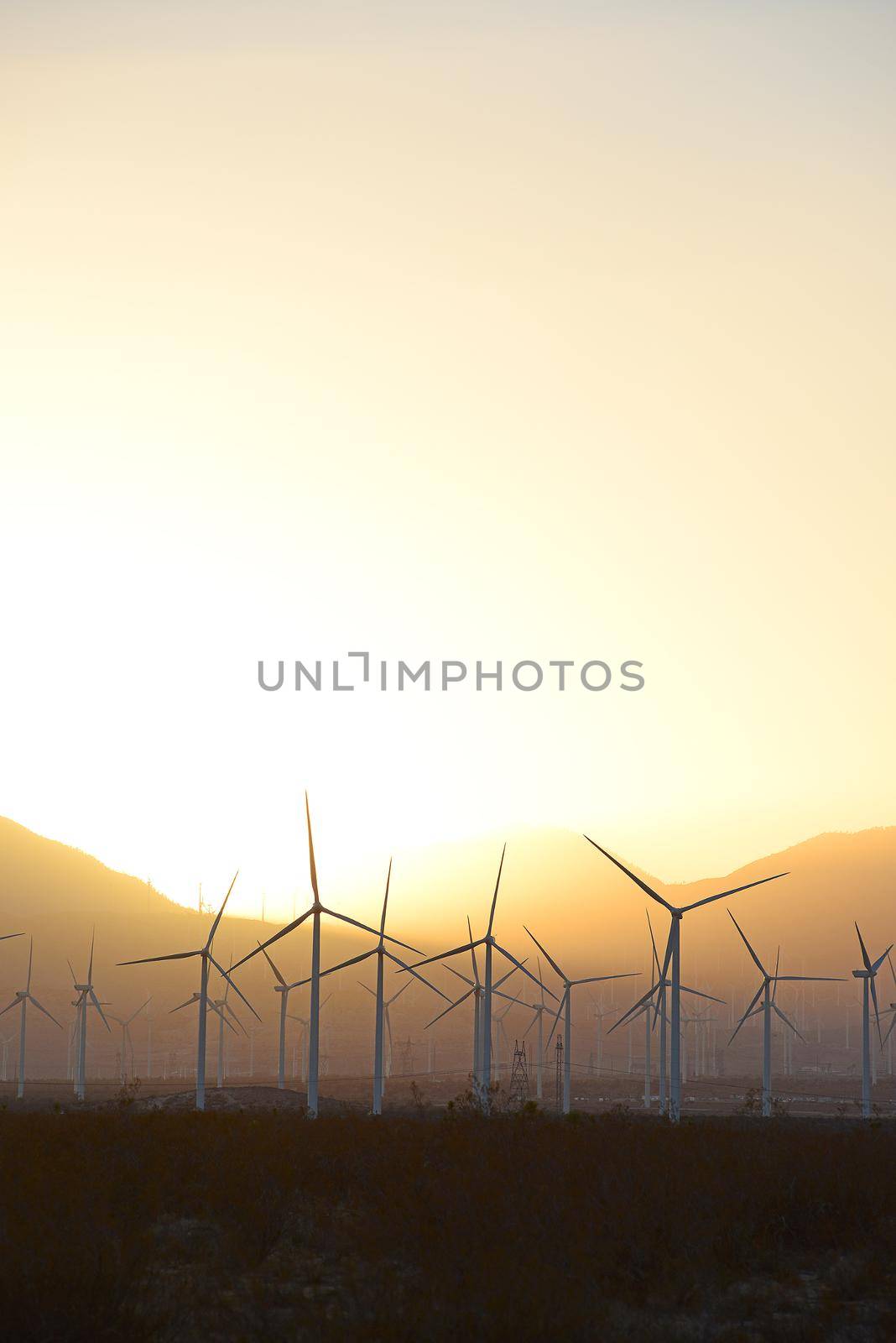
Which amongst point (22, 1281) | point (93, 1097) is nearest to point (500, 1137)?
point (22, 1281)

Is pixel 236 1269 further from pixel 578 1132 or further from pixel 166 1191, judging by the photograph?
pixel 578 1132

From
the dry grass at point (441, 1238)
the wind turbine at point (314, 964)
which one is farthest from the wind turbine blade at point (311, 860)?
the dry grass at point (441, 1238)

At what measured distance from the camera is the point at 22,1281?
17453mm

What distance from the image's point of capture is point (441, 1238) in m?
22.2

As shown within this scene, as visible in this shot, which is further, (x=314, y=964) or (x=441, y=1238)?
(x=314, y=964)

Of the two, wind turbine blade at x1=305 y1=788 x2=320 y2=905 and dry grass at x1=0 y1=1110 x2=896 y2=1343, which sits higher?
wind turbine blade at x1=305 y1=788 x2=320 y2=905

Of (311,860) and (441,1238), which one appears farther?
(311,860)

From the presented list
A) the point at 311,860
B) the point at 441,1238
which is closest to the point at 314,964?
the point at 311,860

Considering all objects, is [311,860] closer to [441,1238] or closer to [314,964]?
[314,964]

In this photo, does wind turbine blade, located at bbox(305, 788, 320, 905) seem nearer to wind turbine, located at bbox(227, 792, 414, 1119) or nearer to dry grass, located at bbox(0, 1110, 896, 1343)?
wind turbine, located at bbox(227, 792, 414, 1119)

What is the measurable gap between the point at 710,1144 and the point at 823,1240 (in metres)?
11.5

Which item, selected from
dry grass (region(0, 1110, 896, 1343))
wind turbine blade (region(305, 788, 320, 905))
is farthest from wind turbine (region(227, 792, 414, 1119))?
dry grass (region(0, 1110, 896, 1343))

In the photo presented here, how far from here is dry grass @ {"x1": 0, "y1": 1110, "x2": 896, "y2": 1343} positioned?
17312 millimetres

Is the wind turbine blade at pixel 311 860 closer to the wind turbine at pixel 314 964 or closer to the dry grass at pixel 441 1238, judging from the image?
the wind turbine at pixel 314 964
